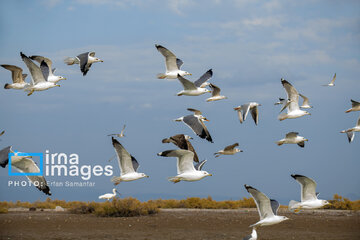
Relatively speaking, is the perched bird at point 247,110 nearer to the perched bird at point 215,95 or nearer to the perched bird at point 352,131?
the perched bird at point 215,95

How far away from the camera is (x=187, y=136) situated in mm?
15820

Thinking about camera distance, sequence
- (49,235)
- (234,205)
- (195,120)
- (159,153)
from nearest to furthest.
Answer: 1. (159,153)
2. (195,120)
3. (49,235)
4. (234,205)

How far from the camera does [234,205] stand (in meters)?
25.9

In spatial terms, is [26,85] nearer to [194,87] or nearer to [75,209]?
[194,87]

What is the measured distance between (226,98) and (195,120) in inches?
138

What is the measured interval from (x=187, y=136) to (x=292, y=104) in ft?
12.8

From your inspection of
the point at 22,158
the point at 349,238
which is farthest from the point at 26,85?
the point at 349,238

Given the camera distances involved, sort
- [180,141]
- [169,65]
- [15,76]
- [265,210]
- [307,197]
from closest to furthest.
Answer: [265,210] → [307,197] → [180,141] → [169,65] → [15,76]

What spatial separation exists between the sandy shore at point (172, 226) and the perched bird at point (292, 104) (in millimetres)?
3680

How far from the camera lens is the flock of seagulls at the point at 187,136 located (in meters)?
12.3

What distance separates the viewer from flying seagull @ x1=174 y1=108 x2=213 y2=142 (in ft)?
48.5

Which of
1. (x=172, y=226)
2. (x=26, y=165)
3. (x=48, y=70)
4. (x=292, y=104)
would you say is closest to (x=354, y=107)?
(x=292, y=104)

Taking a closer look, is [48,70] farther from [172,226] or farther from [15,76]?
[172,226]

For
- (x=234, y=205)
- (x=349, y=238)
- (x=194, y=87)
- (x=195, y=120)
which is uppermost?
(x=194, y=87)
